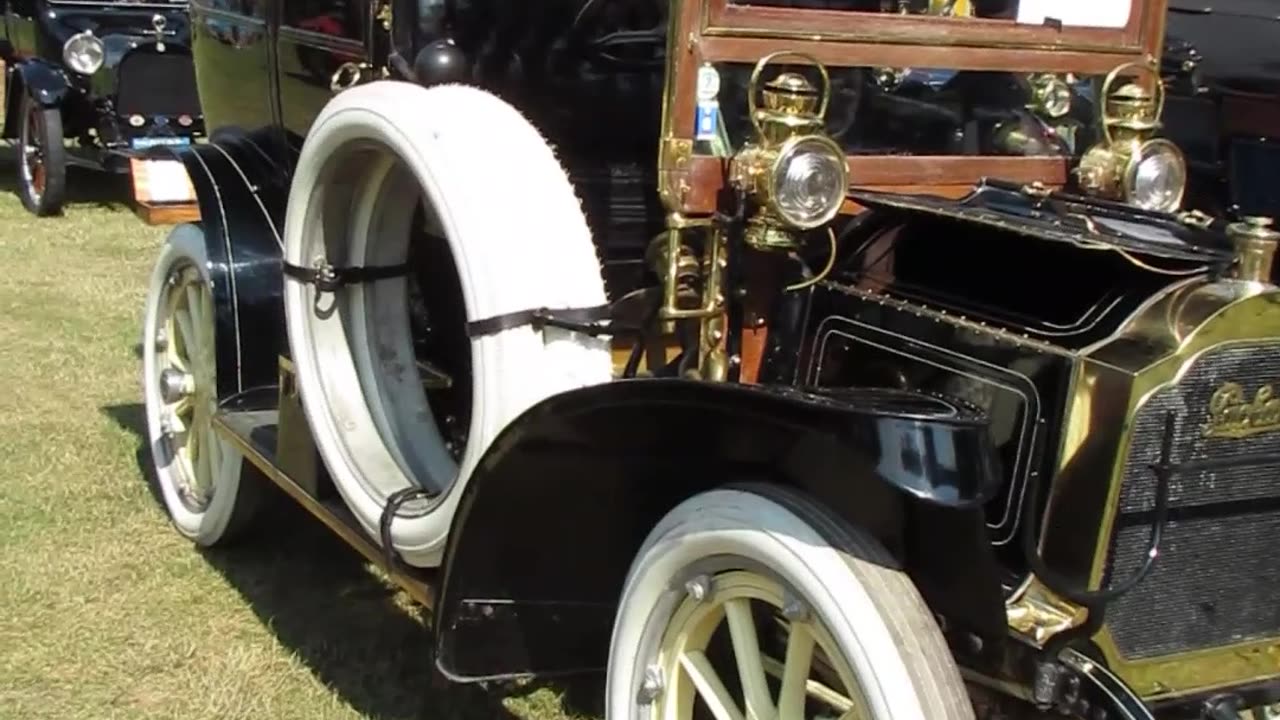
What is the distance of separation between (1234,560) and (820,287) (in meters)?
0.77

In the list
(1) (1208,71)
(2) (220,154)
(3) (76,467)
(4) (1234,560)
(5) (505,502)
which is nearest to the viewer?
(4) (1234,560)

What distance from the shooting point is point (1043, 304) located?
7.49 feet

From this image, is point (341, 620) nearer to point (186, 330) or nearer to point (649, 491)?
point (186, 330)

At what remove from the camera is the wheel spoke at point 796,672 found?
204 centimetres

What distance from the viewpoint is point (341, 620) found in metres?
3.61

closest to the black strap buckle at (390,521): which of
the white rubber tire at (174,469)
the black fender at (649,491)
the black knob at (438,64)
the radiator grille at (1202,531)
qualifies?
the black fender at (649,491)

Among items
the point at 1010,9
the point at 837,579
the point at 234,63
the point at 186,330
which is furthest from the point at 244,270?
the point at 837,579

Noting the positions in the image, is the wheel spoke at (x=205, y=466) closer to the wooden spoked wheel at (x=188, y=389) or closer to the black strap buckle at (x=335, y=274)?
the wooden spoked wheel at (x=188, y=389)


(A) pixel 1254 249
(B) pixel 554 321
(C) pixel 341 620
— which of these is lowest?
(C) pixel 341 620

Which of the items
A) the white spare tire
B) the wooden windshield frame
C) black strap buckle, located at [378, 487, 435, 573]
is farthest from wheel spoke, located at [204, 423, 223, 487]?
the wooden windshield frame

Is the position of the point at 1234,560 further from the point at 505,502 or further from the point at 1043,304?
the point at 505,502

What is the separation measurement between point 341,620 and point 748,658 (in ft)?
5.57

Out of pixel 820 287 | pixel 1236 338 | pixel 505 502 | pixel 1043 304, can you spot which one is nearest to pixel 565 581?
pixel 505 502

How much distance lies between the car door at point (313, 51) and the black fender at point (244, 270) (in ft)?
0.61
